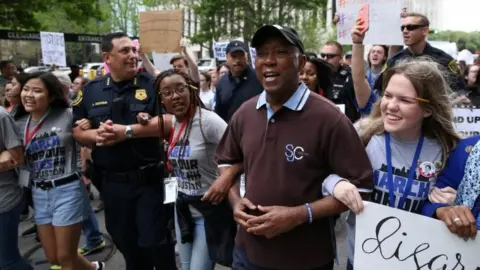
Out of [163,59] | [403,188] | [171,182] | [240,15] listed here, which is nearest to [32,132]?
[171,182]

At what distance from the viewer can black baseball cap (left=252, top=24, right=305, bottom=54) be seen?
2.08 metres

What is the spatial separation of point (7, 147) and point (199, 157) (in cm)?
162

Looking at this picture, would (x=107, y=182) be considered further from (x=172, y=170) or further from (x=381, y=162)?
(x=381, y=162)

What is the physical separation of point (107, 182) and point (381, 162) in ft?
7.36

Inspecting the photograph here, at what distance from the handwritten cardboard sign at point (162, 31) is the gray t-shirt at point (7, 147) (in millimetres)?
2054

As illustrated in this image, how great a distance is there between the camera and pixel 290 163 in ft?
6.87

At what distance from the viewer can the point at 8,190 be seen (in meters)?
3.72

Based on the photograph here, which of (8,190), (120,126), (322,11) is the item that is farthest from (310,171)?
(322,11)

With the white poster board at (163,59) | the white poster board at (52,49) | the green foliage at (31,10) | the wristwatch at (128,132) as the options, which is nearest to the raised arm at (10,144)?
the wristwatch at (128,132)

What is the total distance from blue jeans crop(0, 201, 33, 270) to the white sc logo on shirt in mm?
2651

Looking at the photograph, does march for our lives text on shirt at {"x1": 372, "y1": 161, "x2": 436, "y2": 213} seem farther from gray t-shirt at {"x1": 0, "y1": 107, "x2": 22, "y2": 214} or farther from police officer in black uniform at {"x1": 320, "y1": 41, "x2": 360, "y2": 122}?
police officer in black uniform at {"x1": 320, "y1": 41, "x2": 360, "y2": 122}

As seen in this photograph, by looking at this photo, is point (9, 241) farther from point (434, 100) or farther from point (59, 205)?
point (434, 100)

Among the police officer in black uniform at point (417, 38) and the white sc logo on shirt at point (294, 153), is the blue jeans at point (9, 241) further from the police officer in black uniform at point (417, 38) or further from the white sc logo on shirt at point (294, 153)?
the police officer in black uniform at point (417, 38)

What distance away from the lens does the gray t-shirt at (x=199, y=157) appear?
3.16 metres
